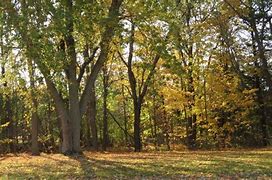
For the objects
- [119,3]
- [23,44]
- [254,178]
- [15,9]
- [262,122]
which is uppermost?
[119,3]

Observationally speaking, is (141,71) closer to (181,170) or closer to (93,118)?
(93,118)

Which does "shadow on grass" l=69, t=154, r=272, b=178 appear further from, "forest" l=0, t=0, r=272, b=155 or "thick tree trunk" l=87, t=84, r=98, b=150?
"thick tree trunk" l=87, t=84, r=98, b=150

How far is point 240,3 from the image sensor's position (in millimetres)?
30547

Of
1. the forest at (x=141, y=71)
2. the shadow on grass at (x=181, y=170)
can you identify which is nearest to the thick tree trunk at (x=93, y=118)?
the forest at (x=141, y=71)

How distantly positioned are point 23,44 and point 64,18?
1655mm

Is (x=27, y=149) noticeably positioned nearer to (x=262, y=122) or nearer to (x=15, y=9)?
(x=262, y=122)

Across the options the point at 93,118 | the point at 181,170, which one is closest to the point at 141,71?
the point at 93,118

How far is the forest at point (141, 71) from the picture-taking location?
15.6 metres

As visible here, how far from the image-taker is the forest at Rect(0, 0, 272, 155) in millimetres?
15570

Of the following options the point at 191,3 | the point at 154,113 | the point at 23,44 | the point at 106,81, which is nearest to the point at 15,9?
the point at 23,44

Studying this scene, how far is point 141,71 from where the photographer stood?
33.6m

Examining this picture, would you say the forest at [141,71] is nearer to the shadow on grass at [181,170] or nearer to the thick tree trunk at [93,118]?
the thick tree trunk at [93,118]

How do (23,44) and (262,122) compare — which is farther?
(262,122)

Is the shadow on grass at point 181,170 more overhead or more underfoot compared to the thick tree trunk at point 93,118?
more underfoot
